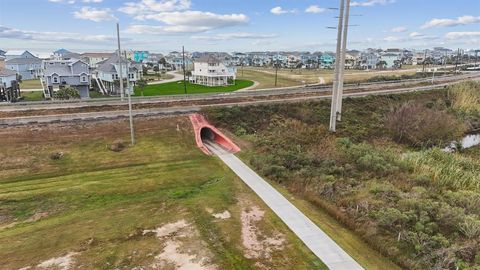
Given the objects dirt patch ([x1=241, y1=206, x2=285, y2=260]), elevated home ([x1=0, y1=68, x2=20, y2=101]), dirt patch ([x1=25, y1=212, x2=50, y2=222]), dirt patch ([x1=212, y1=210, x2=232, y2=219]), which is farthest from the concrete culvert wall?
elevated home ([x1=0, y1=68, x2=20, y2=101])

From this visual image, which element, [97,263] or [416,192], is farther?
[416,192]

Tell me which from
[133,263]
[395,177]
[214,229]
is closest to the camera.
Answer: [133,263]

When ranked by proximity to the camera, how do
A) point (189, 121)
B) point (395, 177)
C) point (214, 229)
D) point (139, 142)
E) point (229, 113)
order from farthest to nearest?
point (229, 113)
point (189, 121)
point (139, 142)
point (395, 177)
point (214, 229)

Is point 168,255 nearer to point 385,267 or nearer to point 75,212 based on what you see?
point 75,212

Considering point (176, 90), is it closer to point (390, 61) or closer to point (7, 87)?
point (7, 87)

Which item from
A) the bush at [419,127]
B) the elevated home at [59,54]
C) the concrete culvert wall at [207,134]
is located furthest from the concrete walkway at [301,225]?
the elevated home at [59,54]

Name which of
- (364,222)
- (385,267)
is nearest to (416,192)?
(364,222)
